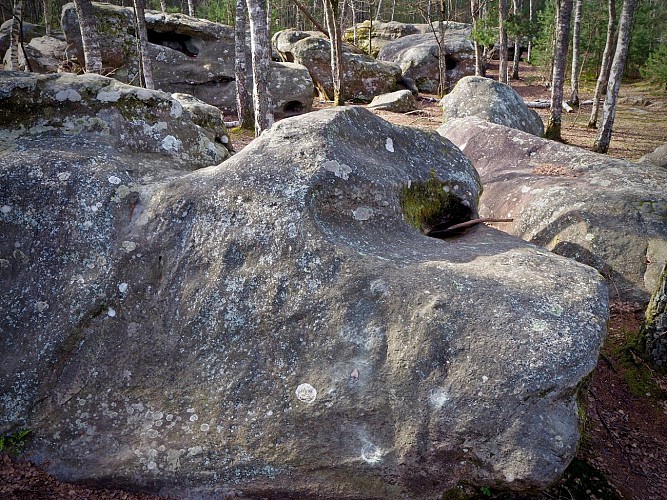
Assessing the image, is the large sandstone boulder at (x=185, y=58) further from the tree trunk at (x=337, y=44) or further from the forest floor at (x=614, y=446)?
the forest floor at (x=614, y=446)

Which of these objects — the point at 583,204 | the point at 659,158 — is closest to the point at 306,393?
the point at 583,204

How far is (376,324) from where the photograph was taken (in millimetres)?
3434

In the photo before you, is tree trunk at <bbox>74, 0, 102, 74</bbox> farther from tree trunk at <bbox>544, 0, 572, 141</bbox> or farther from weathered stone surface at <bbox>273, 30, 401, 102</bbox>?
weathered stone surface at <bbox>273, 30, 401, 102</bbox>

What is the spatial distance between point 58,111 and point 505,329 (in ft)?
14.4

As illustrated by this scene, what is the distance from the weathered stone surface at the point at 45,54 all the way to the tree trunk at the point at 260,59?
9.36 meters

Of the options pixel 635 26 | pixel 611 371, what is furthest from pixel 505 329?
pixel 635 26

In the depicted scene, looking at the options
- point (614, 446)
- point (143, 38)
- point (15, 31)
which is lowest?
point (614, 446)

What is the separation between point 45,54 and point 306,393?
19423mm

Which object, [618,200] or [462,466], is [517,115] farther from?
[462,466]

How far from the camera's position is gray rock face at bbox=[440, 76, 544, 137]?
11.6 metres

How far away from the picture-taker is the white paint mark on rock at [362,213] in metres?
4.12

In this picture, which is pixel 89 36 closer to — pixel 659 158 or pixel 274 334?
pixel 274 334

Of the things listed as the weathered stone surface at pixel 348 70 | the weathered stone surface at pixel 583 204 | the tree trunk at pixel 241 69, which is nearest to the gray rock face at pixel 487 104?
the weathered stone surface at pixel 583 204

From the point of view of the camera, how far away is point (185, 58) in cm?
1767
